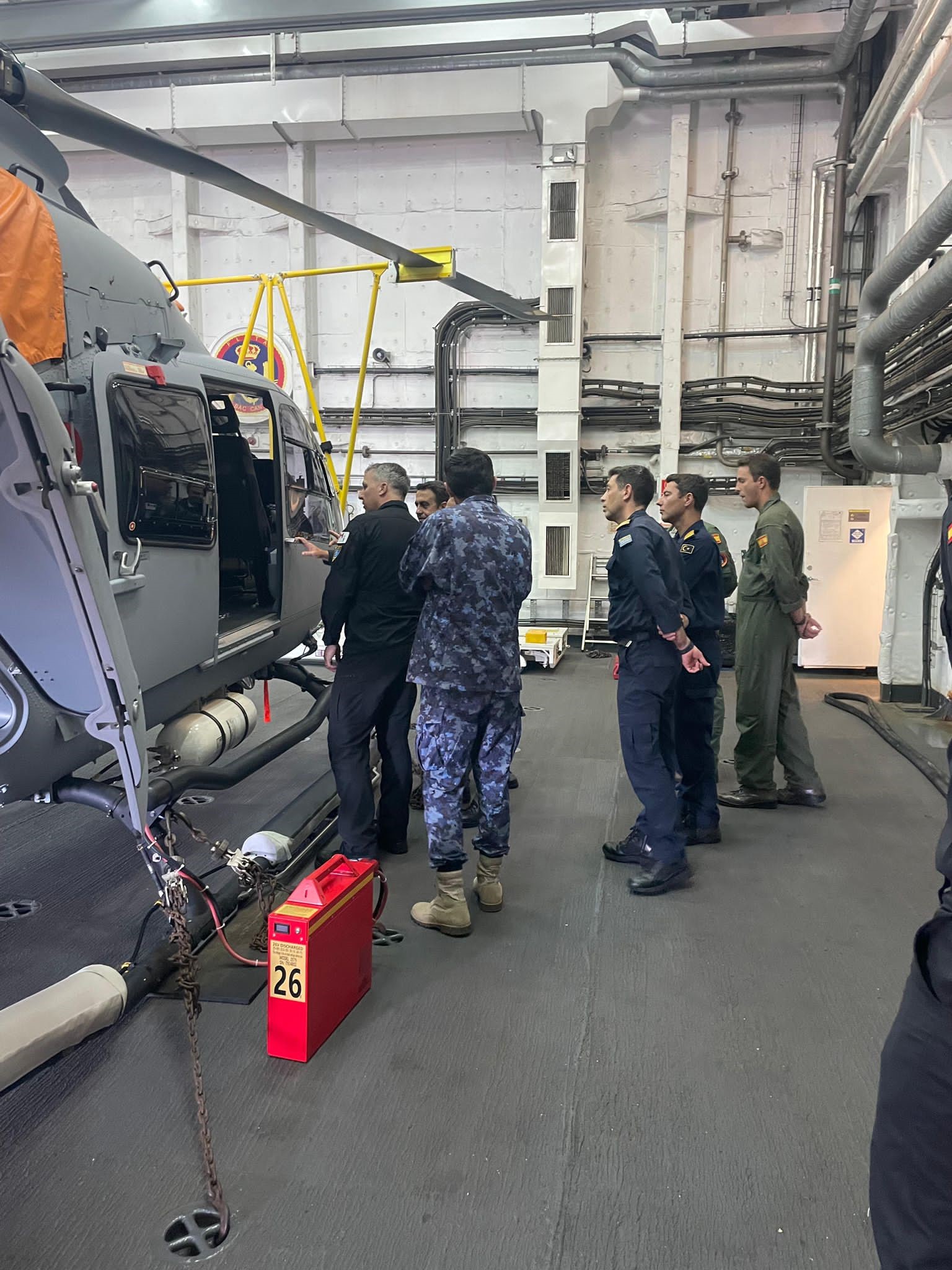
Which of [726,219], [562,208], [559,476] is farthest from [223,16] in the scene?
[726,219]

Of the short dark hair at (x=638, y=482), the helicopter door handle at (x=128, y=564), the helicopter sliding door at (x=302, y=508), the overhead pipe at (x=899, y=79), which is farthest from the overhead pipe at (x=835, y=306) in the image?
the helicopter door handle at (x=128, y=564)

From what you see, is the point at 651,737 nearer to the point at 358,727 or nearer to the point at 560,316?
the point at 358,727

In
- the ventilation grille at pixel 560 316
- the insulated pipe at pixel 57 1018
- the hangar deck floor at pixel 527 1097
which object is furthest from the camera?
the ventilation grille at pixel 560 316

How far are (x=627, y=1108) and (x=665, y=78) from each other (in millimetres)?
10181

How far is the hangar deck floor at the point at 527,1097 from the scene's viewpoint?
1930 mm

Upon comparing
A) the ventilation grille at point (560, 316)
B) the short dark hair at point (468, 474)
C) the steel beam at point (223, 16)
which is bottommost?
the short dark hair at point (468, 474)

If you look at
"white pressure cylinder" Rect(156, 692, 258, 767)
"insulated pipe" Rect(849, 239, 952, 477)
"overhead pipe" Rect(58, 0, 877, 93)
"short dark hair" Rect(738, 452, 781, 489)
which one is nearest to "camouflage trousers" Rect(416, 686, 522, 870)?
"white pressure cylinder" Rect(156, 692, 258, 767)

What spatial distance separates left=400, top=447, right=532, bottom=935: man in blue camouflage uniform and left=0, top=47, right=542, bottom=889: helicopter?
3.04ft

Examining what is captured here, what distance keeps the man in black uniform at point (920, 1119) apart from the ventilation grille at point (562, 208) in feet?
30.1

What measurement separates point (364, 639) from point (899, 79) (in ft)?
20.8

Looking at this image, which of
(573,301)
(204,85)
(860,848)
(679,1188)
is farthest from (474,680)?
(204,85)

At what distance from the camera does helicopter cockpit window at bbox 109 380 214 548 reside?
312 centimetres

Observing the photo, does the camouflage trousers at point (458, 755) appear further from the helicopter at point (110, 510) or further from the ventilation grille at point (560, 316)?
the ventilation grille at point (560, 316)

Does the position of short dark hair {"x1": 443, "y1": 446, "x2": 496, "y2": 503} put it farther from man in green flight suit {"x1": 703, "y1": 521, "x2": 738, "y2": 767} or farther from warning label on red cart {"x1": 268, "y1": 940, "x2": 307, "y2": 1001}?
warning label on red cart {"x1": 268, "y1": 940, "x2": 307, "y2": 1001}
